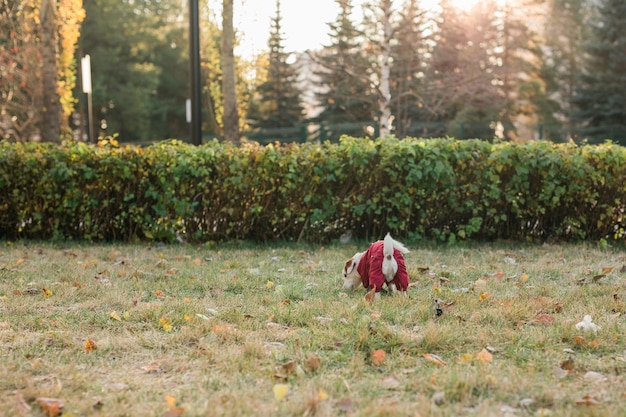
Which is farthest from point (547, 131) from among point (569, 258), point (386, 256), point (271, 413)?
point (271, 413)

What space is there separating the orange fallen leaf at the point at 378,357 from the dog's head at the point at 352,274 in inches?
62.1

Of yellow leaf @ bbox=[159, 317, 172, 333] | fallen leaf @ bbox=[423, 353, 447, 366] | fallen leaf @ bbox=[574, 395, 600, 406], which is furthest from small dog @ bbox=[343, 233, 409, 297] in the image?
fallen leaf @ bbox=[574, 395, 600, 406]

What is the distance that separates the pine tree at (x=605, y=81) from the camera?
3064cm

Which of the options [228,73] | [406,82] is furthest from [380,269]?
[406,82]

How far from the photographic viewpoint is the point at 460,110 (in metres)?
32.0

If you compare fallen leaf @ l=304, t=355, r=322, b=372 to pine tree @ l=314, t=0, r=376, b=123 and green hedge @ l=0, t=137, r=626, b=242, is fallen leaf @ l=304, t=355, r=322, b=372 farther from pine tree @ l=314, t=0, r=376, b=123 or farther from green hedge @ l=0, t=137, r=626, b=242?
pine tree @ l=314, t=0, r=376, b=123

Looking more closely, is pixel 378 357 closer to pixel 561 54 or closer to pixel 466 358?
pixel 466 358

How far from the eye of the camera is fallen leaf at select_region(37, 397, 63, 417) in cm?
276

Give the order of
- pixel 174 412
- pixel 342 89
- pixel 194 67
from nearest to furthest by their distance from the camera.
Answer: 1. pixel 174 412
2. pixel 194 67
3. pixel 342 89

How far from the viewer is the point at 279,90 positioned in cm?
3416

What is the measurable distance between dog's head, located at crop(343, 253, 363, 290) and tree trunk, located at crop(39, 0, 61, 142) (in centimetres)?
816

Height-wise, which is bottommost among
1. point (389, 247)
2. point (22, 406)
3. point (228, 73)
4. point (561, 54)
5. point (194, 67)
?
point (22, 406)

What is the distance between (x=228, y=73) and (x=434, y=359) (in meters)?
9.78

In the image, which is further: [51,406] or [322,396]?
[322,396]
